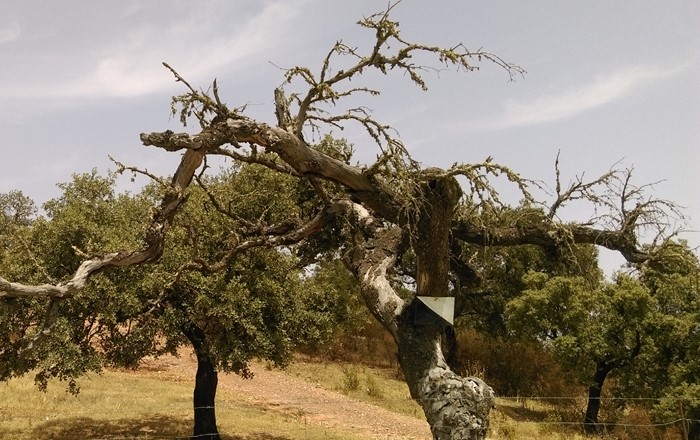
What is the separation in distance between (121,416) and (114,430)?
4.35 ft

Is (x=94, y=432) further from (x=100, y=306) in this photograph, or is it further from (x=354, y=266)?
(x=354, y=266)

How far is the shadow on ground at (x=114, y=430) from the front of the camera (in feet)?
40.7

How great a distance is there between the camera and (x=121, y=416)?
14.4 meters

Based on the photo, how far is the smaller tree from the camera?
16.8 metres

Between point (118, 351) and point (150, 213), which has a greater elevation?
point (150, 213)

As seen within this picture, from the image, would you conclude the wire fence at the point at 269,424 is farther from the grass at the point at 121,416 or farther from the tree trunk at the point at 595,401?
the tree trunk at the point at 595,401

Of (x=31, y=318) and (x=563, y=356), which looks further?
(x=563, y=356)

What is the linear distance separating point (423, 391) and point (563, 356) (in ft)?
48.0

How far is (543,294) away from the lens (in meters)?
19.8

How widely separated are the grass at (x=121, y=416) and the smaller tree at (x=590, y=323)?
816 cm

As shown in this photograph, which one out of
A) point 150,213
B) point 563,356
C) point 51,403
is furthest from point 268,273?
point 563,356

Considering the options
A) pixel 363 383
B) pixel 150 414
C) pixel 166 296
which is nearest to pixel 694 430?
pixel 363 383

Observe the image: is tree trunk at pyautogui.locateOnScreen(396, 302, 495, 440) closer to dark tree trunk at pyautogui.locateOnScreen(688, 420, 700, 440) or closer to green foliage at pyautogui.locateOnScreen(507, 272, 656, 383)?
dark tree trunk at pyautogui.locateOnScreen(688, 420, 700, 440)

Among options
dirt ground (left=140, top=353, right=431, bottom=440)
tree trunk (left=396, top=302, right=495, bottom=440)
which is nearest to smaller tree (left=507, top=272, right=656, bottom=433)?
dirt ground (left=140, top=353, right=431, bottom=440)
